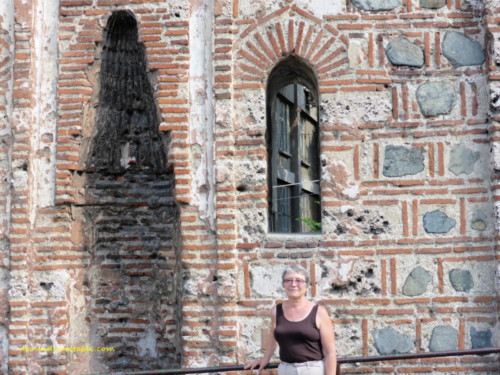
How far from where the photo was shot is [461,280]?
5789 millimetres

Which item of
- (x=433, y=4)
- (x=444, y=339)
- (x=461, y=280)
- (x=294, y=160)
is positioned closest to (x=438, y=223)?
(x=461, y=280)

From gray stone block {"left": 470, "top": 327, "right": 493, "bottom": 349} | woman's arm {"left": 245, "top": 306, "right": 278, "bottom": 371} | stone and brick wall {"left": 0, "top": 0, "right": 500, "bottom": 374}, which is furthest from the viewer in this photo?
stone and brick wall {"left": 0, "top": 0, "right": 500, "bottom": 374}

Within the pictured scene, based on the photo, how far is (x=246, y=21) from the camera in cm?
621

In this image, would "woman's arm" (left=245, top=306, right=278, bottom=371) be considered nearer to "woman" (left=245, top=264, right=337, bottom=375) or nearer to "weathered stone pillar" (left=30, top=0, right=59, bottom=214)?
"woman" (left=245, top=264, right=337, bottom=375)

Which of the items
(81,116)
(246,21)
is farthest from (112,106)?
(246,21)

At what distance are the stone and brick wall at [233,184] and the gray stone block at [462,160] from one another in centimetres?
2

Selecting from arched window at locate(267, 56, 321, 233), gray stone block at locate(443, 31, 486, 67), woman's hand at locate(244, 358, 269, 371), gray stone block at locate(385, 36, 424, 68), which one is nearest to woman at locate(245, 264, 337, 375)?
woman's hand at locate(244, 358, 269, 371)

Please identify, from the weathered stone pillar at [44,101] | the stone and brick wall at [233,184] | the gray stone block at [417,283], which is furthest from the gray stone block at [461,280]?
the weathered stone pillar at [44,101]

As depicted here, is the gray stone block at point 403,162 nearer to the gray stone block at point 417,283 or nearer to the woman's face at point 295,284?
the gray stone block at point 417,283

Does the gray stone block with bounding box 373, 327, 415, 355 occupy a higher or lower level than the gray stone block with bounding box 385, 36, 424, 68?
lower

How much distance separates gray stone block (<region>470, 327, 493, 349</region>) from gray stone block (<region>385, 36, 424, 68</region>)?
229 centimetres

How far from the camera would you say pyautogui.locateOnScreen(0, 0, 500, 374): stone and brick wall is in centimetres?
584

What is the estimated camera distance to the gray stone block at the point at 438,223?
5855mm

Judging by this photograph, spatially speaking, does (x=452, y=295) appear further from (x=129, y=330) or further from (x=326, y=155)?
(x=129, y=330)
